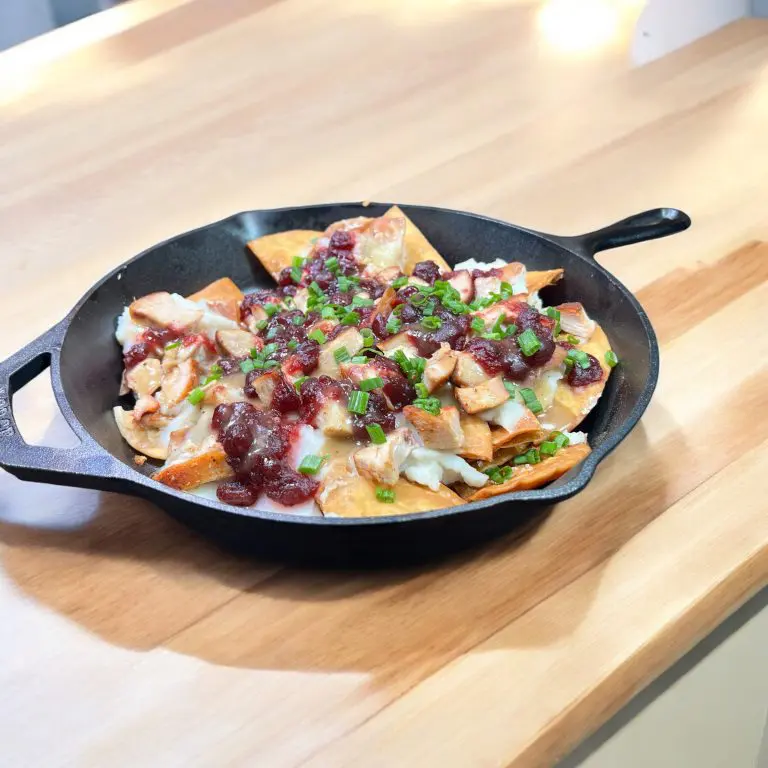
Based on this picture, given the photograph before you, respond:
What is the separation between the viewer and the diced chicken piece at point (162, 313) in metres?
1.47

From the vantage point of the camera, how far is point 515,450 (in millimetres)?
1294

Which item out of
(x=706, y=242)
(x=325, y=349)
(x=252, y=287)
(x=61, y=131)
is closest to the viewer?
(x=325, y=349)

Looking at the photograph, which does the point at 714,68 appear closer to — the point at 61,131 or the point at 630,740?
the point at 61,131

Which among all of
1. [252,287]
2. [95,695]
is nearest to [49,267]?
[252,287]

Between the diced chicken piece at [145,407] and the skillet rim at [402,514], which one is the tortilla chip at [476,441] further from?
the diced chicken piece at [145,407]

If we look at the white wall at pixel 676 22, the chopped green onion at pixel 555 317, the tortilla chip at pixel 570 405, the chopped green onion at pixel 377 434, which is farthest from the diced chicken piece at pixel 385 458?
the white wall at pixel 676 22

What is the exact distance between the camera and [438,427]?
1.21m

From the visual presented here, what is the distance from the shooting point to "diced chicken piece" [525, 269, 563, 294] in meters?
1.50

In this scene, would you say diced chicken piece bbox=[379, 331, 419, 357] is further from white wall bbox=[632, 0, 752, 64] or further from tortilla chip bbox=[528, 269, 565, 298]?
white wall bbox=[632, 0, 752, 64]

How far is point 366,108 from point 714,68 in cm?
83

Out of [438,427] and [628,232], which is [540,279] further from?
[438,427]

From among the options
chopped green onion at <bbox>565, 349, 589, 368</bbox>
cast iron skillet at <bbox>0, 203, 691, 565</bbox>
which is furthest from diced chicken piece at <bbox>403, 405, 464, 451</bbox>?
chopped green onion at <bbox>565, 349, 589, 368</bbox>

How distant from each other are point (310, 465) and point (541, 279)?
1.66 feet

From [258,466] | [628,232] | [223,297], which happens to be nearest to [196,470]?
[258,466]
